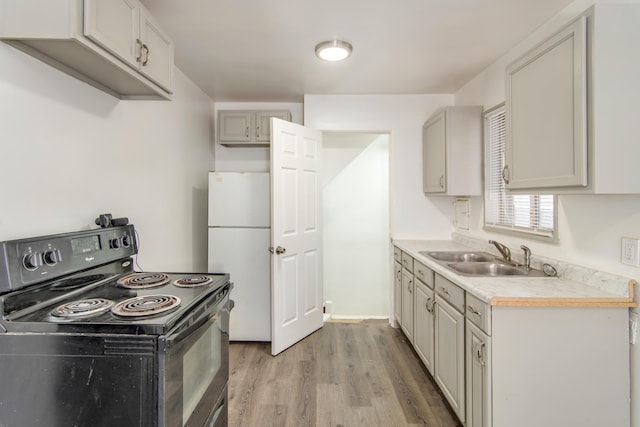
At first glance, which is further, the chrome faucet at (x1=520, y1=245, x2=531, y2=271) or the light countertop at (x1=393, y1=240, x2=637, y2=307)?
the chrome faucet at (x1=520, y1=245, x2=531, y2=271)

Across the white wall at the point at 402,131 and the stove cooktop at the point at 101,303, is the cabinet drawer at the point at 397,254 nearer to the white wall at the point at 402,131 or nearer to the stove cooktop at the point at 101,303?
the white wall at the point at 402,131

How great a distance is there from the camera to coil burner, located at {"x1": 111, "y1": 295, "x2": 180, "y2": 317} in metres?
1.02

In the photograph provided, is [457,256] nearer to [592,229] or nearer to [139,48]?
[592,229]

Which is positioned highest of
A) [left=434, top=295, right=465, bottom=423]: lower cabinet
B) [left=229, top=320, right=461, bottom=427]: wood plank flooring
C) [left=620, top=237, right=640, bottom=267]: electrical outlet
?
[left=620, top=237, right=640, bottom=267]: electrical outlet

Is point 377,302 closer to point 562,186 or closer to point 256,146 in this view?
point 256,146

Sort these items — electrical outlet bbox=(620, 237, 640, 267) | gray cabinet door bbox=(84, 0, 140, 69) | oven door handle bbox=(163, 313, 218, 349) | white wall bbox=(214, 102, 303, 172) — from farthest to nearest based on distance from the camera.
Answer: white wall bbox=(214, 102, 303, 172) < electrical outlet bbox=(620, 237, 640, 267) < gray cabinet door bbox=(84, 0, 140, 69) < oven door handle bbox=(163, 313, 218, 349)

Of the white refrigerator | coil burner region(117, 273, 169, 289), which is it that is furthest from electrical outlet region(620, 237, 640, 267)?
the white refrigerator

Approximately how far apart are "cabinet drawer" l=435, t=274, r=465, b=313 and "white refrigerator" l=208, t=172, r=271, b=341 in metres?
1.50

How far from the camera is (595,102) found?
1.26 metres

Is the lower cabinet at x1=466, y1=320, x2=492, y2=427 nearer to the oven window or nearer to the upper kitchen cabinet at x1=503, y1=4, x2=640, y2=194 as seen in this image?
the upper kitchen cabinet at x1=503, y1=4, x2=640, y2=194

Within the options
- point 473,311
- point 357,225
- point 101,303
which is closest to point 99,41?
point 101,303

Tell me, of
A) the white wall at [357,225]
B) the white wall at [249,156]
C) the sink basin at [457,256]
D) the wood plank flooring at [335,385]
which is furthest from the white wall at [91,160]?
the sink basin at [457,256]

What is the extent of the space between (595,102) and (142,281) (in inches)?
81.3

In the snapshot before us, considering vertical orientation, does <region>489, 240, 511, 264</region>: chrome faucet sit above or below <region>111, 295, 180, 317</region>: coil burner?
above
